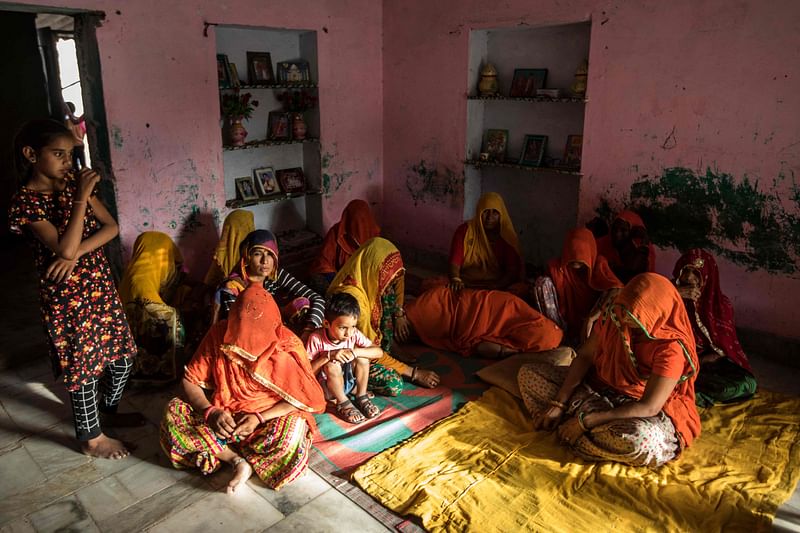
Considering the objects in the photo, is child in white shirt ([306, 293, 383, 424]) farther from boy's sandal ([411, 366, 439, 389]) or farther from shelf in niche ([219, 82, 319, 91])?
shelf in niche ([219, 82, 319, 91])

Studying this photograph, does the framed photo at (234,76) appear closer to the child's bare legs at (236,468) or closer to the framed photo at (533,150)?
the framed photo at (533,150)

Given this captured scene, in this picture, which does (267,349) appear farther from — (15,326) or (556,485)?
(15,326)

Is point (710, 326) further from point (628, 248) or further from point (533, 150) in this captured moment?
point (533, 150)

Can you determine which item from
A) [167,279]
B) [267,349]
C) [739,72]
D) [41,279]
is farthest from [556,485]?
[739,72]

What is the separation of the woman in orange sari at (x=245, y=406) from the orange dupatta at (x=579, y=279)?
7.28ft

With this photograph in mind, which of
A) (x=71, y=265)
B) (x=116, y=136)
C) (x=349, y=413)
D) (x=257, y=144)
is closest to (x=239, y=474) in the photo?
(x=349, y=413)

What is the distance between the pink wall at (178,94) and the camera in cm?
462

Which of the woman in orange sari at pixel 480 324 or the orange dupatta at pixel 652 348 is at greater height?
the orange dupatta at pixel 652 348

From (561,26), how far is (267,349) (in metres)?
4.01

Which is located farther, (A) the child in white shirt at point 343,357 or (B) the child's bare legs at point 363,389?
(B) the child's bare legs at point 363,389

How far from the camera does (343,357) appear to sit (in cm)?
339

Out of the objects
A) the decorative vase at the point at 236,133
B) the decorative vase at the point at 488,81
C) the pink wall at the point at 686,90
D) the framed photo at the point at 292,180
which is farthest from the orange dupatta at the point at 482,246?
the decorative vase at the point at 236,133

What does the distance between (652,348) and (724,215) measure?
2.10 metres

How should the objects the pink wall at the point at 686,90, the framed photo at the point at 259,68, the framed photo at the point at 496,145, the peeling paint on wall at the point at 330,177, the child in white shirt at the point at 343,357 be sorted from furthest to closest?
the peeling paint on wall at the point at 330,177 → the framed photo at the point at 496,145 → the framed photo at the point at 259,68 → the pink wall at the point at 686,90 → the child in white shirt at the point at 343,357
